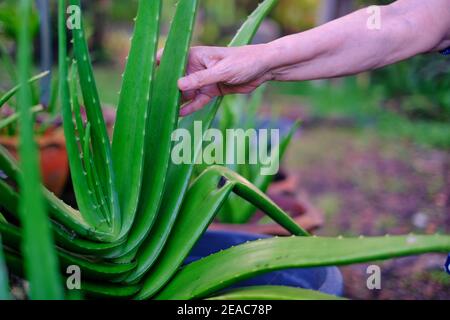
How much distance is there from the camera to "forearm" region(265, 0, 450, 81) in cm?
114

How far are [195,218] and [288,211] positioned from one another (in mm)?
911

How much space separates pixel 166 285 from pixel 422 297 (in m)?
1.13

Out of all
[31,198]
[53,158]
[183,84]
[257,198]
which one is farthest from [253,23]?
[53,158]

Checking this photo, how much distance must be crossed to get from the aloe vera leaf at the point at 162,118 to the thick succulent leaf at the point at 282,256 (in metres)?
0.10

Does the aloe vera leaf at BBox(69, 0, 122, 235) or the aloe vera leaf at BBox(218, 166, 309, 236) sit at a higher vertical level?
the aloe vera leaf at BBox(69, 0, 122, 235)

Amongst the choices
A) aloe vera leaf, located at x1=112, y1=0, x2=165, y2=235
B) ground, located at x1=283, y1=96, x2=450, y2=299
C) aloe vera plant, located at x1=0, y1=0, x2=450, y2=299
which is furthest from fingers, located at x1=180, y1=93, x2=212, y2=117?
ground, located at x1=283, y1=96, x2=450, y2=299

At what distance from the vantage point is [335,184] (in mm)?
3080

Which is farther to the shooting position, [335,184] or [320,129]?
[320,129]

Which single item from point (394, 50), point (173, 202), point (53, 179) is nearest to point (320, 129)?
point (53, 179)

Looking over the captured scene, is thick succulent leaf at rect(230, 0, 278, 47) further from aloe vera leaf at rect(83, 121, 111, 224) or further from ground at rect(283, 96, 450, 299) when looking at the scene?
ground at rect(283, 96, 450, 299)

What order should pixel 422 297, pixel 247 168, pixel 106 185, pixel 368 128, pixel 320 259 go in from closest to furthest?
pixel 320 259 → pixel 106 185 → pixel 247 168 → pixel 422 297 → pixel 368 128

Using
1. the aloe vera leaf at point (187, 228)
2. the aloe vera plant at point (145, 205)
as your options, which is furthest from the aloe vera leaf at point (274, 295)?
the aloe vera leaf at point (187, 228)

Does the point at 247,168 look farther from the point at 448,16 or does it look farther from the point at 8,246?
the point at 8,246

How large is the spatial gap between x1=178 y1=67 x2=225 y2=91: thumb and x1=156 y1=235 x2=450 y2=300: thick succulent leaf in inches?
10.7
